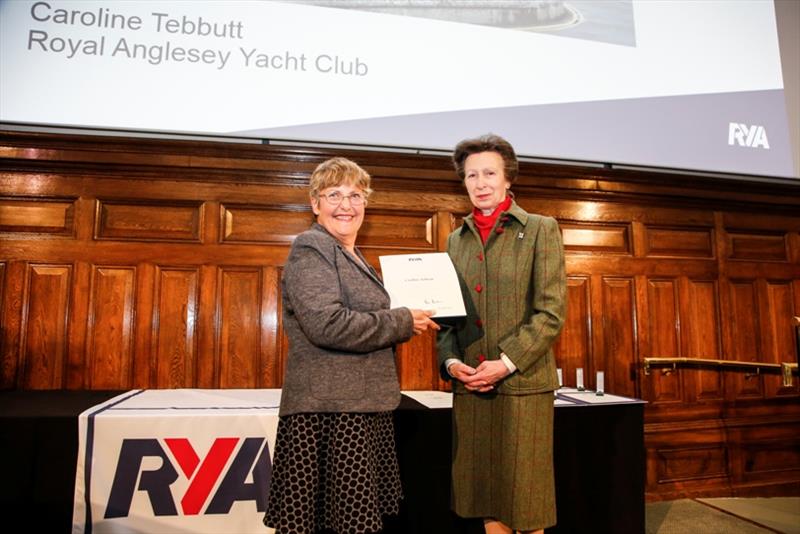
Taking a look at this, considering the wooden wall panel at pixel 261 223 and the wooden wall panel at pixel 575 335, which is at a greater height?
the wooden wall panel at pixel 261 223

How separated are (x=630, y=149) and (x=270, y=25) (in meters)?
1.98

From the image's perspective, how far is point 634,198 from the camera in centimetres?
306

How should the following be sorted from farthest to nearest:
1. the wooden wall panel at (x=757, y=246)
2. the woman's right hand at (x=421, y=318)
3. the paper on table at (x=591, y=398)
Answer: the wooden wall panel at (x=757, y=246), the paper on table at (x=591, y=398), the woman's right hand at (x=421, y=318)

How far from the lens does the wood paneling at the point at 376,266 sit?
8.02ft

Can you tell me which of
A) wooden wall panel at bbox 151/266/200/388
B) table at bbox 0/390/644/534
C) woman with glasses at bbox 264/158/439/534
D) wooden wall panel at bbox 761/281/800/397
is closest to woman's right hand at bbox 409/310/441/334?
woman with glasses at bbox 264/158/439/534

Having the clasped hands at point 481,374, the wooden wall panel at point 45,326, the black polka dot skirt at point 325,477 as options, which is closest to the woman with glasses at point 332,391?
the black polka dot skirt at point 325,477

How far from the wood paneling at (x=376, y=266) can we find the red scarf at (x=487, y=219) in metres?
1.22

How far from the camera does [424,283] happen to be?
55.4 inches

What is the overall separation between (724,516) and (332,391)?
103 inches

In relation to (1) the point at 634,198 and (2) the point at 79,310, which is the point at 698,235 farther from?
(2) the point at 79,310

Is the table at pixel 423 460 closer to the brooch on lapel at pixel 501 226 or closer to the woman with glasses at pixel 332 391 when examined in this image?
the woman with glasses at pixel 332 391

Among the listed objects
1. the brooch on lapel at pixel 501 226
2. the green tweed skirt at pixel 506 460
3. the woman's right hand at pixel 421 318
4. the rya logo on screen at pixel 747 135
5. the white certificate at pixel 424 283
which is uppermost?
the rya logo on screen at pixel 747 135

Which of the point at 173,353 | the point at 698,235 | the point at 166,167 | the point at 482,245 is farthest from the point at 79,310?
the point at 698,235

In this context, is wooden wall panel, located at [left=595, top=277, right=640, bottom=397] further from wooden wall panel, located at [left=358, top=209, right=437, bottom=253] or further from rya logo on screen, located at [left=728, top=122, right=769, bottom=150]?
wooden wall panel, located at [left=358, top=209, right=437, bottom=253]
